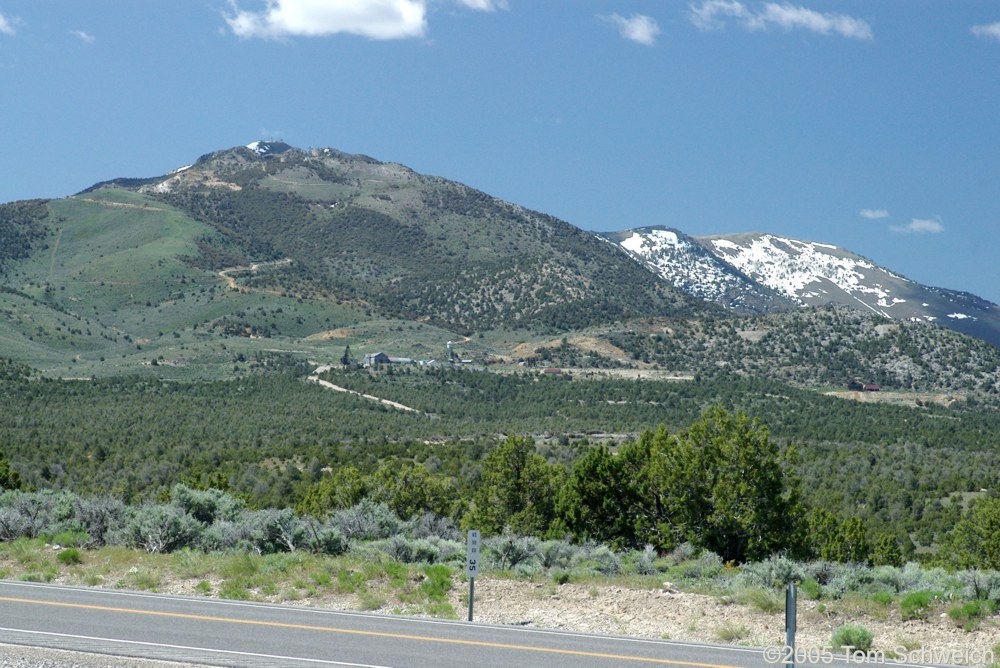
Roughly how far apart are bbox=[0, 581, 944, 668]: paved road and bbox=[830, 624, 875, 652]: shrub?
1.00 meters

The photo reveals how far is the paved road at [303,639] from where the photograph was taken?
38.8ft

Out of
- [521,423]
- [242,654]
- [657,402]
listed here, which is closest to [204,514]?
[242,654]

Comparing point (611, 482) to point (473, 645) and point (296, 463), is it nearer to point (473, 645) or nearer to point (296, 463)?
point (473, 645)

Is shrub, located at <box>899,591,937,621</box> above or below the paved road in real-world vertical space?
above

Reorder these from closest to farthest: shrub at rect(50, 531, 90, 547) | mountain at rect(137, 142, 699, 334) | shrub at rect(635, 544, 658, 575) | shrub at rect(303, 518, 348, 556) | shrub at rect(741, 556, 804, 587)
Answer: shrub at rect(741, 556, 804, 587), shrub at rect(635, 544, 658, 575), shrub at rect(303, 518, 348, 556), shrub at rect(50, 531, 90, 547), mountain at rect(137, 142, 699, 334)

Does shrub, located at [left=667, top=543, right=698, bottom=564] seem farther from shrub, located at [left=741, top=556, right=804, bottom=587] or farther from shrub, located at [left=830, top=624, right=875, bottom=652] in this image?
shrub, located at [left=830, top=624, right=875, bottom=652]

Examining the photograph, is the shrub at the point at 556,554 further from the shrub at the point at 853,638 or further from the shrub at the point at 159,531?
the shrub at the point at 159,531

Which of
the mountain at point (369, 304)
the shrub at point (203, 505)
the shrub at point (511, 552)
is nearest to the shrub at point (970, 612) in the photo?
the shrub at point (511, 552)

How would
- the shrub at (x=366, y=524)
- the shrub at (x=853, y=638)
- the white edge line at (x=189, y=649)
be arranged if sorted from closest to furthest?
1. the white edge line at (x=189, y=649)
2. the shrub at (x=853, y=638)
3. the shrub at (x=366, y=524)

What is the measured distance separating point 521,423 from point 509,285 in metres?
71.5

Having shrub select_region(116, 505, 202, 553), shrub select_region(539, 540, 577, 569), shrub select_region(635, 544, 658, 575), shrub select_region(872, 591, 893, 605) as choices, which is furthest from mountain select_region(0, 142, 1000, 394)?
shrub select_region(872, 591, 893, 605)

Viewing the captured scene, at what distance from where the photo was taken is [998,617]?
1374cm

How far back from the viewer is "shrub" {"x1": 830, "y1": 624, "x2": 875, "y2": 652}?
41.3 feet

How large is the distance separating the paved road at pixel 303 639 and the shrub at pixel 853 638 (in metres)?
1.00
